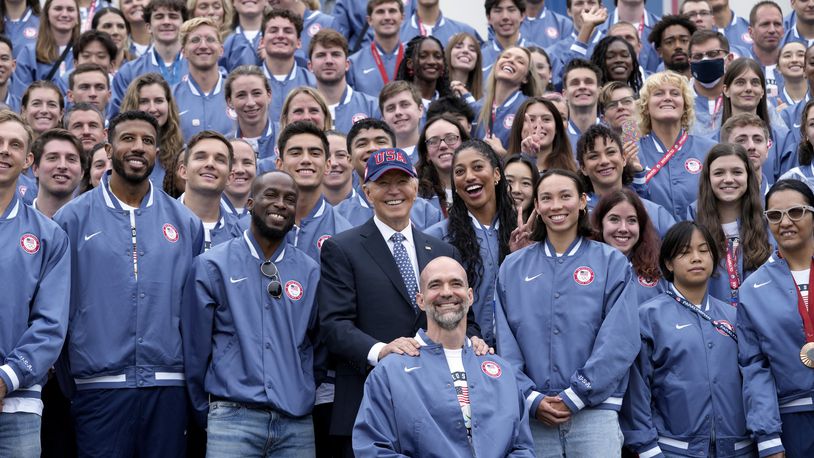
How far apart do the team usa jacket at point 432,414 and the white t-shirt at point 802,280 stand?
1.92 m

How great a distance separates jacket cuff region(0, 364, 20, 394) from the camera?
6.39 metres

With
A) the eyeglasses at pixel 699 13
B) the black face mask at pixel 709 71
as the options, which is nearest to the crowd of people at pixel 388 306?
the black face mask at pixel 709 71

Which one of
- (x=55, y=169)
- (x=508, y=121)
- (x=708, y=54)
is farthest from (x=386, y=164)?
(x=708, y=54)

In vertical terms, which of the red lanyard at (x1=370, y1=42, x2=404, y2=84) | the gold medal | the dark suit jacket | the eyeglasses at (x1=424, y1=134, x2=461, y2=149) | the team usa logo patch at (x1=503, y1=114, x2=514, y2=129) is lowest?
the gold medal

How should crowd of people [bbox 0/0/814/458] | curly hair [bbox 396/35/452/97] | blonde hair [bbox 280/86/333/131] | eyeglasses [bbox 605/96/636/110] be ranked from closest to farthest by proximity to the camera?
crowd of people [bbox 0/0/814/458] → blonde hair [bbox 280/86/333/131] → eyeglasses [bbox 605/96/636/110] → curly hair [bbox 396/35/452/97]

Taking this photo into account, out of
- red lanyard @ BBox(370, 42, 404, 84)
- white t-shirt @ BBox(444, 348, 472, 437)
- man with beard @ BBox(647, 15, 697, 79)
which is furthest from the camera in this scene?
red lanyard @ BBox(370, 42, 404, 84)

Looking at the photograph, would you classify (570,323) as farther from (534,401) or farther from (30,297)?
(30,297)

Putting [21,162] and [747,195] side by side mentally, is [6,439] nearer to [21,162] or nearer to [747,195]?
[21,162]

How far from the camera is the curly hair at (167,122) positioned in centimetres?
959

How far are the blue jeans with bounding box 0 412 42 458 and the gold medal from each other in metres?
4.11

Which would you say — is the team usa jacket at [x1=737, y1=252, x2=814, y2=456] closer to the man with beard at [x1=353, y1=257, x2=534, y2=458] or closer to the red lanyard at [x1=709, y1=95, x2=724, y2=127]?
the man with beard at [x1=353, y1=257, x2=534, y2=458]

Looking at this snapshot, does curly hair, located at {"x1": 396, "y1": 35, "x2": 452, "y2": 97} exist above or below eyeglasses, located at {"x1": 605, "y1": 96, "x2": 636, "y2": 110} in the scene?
above

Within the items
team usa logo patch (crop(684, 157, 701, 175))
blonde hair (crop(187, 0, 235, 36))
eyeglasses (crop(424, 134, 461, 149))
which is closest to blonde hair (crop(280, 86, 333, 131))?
eyeglasses (crop(424, 134, 461, 149))

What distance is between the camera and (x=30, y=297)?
670 cm
